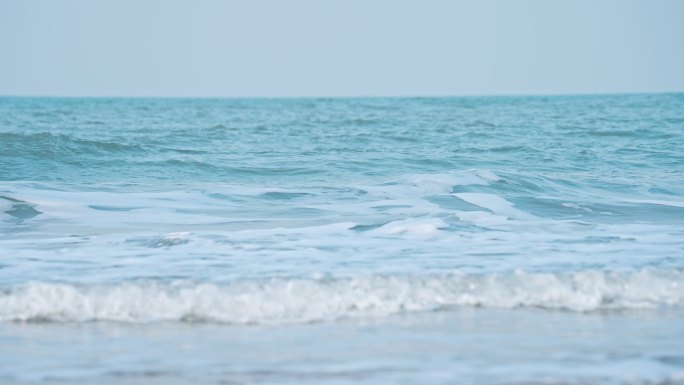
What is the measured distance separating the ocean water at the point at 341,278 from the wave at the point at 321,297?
1 centimetres

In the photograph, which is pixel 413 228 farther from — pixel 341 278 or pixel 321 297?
pixel 321 297

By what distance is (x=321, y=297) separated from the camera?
451 centimetres

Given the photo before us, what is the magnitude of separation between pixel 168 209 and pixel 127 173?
3650mm

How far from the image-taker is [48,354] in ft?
12.1

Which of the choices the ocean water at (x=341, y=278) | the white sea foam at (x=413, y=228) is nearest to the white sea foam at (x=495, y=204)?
the ocean water at (x=341, y=278)

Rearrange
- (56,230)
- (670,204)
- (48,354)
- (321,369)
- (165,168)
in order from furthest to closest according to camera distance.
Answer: (165,168) < (670,204) < (56,230) < (48,354) < (321,369)

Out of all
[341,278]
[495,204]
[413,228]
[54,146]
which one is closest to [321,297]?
[341,278]

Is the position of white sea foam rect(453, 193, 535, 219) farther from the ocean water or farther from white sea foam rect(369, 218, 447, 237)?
white sea foam rect(369, 218, 447, 237)

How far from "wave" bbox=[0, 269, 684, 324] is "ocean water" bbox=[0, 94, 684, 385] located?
Answer: 0.01 metres

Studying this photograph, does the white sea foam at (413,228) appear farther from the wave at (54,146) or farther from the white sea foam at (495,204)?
the wave at (54,146)

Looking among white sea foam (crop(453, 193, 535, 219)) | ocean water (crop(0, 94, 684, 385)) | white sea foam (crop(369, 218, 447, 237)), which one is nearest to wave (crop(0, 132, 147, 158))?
ocean water (crop(0, 94, 684, 385))

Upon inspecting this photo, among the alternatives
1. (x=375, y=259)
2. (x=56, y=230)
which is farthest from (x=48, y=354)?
(x=56, y=230)

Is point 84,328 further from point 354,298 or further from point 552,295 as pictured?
point 552,295

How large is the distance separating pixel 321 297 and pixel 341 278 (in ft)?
1.04
